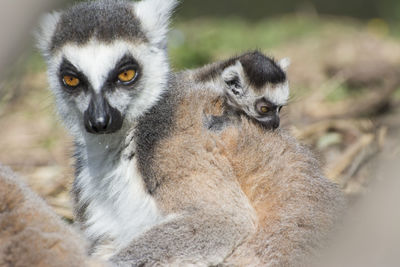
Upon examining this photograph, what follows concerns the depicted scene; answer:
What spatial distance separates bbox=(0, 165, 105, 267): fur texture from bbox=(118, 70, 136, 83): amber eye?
130cm

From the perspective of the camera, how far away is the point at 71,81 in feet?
14.2

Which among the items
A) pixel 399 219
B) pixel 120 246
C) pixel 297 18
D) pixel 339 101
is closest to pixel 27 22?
pixel 399 219

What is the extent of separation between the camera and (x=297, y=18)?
12281 millimetres

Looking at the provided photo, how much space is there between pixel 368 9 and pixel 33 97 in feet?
29.3

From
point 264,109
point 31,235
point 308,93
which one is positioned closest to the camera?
point 31,235

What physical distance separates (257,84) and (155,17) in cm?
114

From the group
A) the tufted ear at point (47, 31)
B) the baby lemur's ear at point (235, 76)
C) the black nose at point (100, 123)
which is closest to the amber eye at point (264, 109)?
the baby lemur's ear at point (235, 76)

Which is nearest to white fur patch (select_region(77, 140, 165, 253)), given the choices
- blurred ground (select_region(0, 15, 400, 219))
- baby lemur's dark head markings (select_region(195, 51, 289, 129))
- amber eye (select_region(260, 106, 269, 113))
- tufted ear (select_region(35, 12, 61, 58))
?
blurred ground (select_region(0, 15, 400, 219))

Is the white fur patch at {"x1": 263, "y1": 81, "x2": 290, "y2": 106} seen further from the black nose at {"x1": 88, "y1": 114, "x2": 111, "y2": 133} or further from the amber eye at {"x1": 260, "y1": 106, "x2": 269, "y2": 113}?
the black nose at {"x1": 88, "y1": 114, "x2": 111, "y2": 133}

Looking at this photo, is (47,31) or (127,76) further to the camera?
(47,31)

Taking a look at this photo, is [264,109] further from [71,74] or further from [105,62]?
[71,74]

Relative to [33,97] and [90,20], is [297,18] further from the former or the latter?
[90,20]

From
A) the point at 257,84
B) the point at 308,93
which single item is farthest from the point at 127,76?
the point at 308,93

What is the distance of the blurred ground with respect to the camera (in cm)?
611
